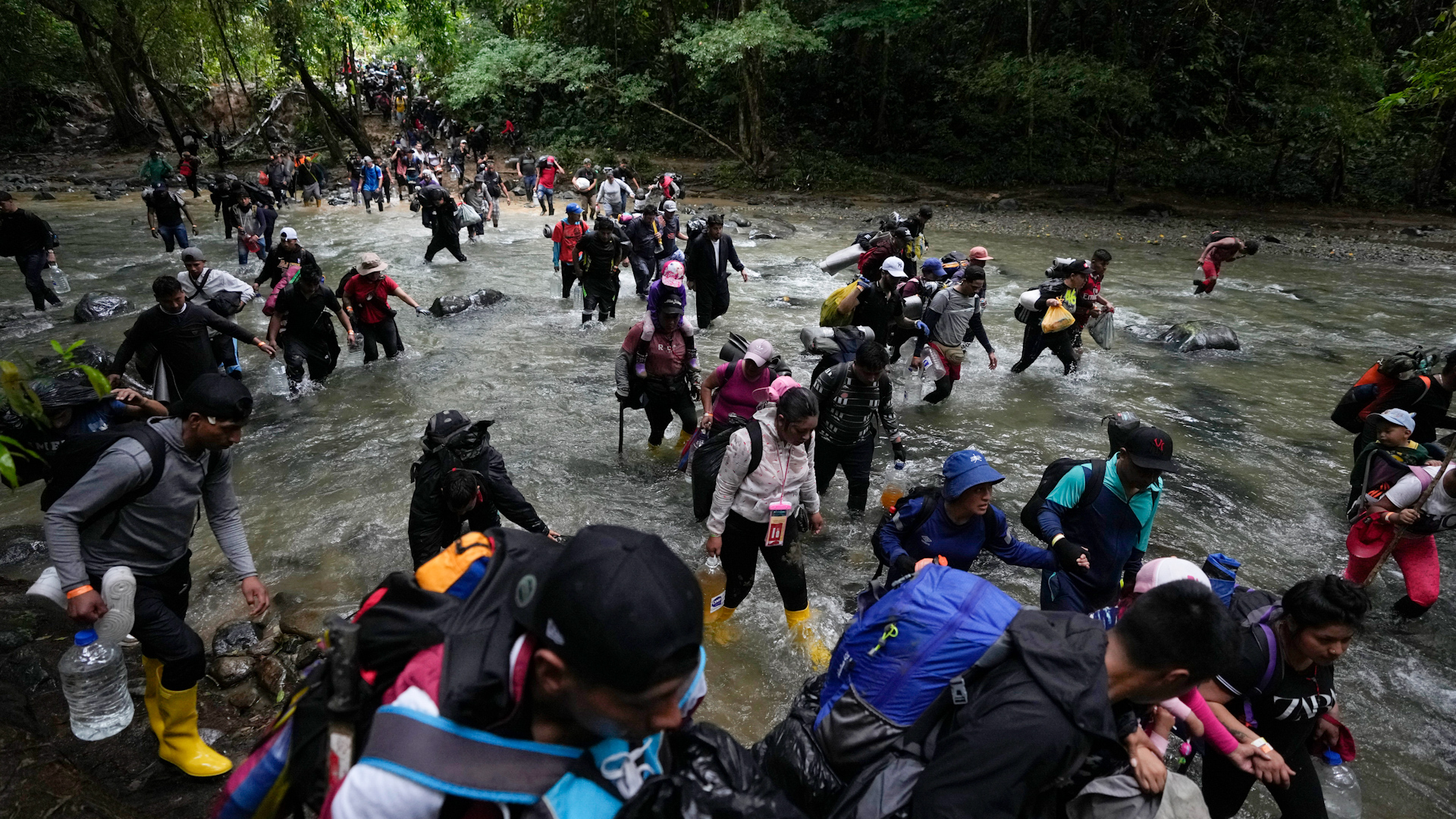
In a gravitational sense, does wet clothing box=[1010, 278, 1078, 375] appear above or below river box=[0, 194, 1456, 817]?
above

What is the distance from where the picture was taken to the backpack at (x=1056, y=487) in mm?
3781

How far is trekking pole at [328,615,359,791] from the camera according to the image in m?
1.38

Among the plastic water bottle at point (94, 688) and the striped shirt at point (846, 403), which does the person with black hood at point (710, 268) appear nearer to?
the striped shirt at point (846, 403)

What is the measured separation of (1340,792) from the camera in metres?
3.58

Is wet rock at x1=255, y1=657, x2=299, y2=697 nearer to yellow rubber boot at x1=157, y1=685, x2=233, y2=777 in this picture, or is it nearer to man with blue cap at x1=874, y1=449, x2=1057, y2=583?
yellow rubber boot at x1=157, y1=685, x2=233, y2=777

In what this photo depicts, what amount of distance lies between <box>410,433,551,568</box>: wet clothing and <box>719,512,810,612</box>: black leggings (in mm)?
1102

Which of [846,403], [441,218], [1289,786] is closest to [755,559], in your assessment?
[846,403]

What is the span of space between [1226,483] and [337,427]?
8982 millimetres

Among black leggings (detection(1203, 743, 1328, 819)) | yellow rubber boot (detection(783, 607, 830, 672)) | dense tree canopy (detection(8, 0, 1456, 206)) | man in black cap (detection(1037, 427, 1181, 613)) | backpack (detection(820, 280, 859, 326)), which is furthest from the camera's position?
dense tree canopy (detection(8, 0, 1456, 206))

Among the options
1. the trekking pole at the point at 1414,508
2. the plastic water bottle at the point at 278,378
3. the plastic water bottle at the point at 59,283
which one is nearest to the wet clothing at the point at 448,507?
the trekking pole at the point at 1414,508

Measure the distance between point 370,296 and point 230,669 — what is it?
5.56 meters

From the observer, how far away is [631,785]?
4.40 ft

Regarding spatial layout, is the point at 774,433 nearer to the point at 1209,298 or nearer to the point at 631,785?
the point at 631,785

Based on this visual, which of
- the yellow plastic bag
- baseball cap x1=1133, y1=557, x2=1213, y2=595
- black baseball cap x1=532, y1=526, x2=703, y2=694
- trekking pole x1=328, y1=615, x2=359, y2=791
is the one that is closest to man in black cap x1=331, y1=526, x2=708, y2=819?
black baseball cap x1=532, y1=526, x2=703, y2=694
